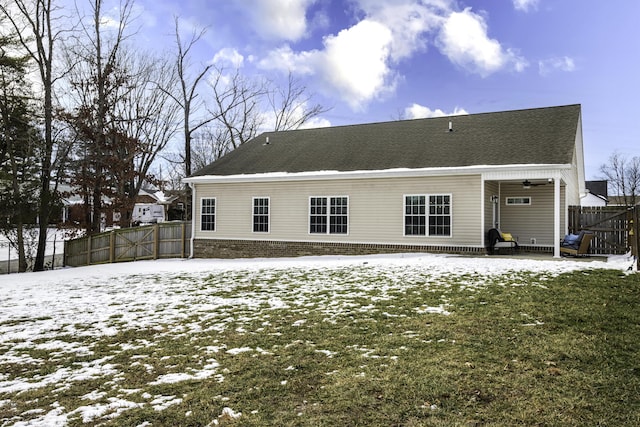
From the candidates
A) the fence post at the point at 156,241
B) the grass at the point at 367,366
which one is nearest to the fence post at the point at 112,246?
the fence post at the point at 156,241

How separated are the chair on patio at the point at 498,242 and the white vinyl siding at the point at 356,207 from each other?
508 mm

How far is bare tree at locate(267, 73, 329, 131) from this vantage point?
104ft

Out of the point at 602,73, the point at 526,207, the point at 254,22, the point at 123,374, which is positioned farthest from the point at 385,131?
the point at 123,374

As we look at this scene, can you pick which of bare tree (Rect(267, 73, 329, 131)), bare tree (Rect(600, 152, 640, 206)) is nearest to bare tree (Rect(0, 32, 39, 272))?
bare tree (Rect(267, 73, 329, 131))

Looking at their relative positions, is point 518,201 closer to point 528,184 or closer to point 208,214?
point 528,184

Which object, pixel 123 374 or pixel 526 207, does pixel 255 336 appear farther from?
pixel 526 207

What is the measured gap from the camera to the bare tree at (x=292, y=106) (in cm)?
3184

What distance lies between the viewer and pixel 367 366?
13.3 feet

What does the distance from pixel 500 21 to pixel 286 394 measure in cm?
1680

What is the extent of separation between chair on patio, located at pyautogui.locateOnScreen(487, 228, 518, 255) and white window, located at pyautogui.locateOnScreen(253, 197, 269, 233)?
8.00 meters

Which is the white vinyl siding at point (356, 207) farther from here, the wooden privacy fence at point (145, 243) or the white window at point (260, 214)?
the wooden privacy fence at point (145, 243)

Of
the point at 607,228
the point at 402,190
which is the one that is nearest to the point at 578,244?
the point at 607,228

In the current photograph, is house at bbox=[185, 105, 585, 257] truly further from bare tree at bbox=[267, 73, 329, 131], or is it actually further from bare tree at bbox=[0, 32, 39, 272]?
bare tree at bbox=[267, 73, 329, 131]

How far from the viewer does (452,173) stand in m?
13.3
